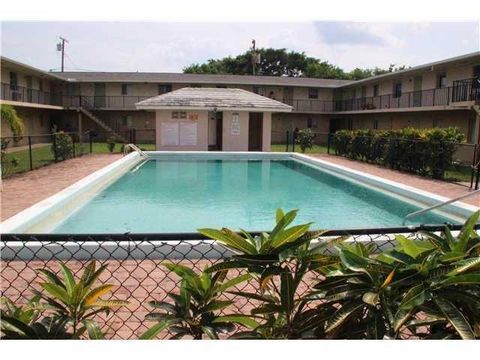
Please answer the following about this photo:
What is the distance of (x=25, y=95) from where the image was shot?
31.0 m

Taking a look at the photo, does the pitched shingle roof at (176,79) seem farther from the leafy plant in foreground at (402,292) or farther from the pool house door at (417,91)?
the leafy plant in foreground at (402,292)

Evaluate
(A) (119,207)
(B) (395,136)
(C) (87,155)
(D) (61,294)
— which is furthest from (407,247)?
(C) (87,155)

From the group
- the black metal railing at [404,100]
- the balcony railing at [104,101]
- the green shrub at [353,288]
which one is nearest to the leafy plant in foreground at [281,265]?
the green shrub at [353,288]

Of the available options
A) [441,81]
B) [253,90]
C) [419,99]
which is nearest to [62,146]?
[419,99]

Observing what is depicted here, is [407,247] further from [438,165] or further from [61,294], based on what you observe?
[438,165]

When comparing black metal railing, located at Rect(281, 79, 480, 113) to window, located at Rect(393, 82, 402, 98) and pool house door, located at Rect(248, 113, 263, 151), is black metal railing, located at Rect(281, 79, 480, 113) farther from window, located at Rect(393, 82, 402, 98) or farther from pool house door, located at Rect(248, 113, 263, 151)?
pool house door, located at Rect(248, 113, 263, 151)

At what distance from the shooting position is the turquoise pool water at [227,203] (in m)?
10.5

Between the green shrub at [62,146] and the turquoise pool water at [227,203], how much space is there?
3783 millimetres

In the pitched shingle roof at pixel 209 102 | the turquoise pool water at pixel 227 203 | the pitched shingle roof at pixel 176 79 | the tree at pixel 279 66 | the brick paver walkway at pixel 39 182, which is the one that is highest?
the tree at pixel 279 66

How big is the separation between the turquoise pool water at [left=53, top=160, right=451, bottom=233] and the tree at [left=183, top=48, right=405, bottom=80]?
43.0 meters

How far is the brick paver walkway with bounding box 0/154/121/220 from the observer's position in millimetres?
9969

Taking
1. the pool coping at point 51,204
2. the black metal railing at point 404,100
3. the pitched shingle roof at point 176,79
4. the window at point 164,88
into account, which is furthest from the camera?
the window at point 164,88

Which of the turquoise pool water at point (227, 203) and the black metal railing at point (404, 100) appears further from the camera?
the black metal railing at point (404, 100)

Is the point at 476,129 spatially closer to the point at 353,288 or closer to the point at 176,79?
the point at 176,79
